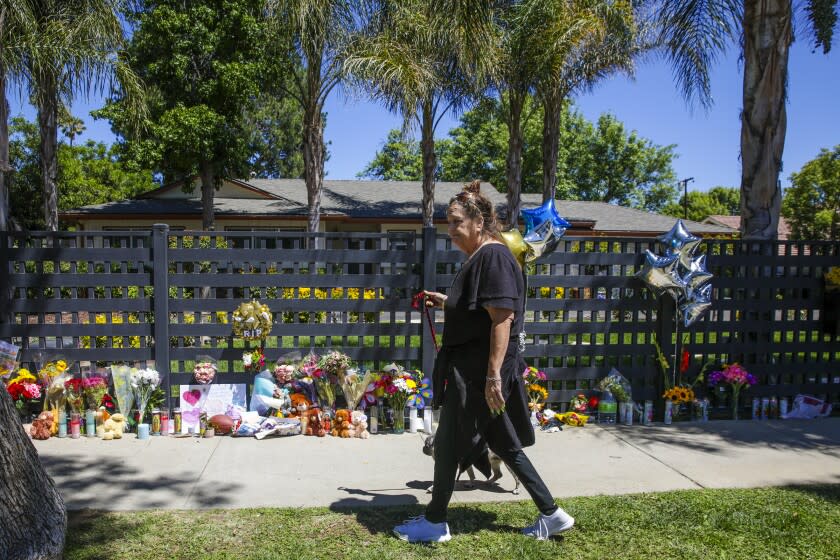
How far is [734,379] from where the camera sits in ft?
20.1

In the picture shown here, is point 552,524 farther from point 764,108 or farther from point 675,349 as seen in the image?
point 764,108

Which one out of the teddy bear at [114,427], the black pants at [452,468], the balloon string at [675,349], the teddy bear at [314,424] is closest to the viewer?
the black pants at [452,468]

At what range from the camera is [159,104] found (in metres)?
16.9

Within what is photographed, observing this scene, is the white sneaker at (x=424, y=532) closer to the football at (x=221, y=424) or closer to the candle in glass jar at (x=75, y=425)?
the football at (x=221, y=424)

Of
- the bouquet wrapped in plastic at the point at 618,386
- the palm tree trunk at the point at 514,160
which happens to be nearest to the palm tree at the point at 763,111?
the bouquet wrapped in plastic at the point at 618,386

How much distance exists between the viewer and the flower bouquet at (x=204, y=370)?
5613 mm

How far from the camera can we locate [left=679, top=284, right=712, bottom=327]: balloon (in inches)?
235

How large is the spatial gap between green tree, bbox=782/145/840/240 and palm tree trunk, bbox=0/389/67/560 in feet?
94.2

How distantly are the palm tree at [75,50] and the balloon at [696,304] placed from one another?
351 inches

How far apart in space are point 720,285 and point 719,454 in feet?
6.07

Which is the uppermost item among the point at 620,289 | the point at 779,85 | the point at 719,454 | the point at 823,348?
the point at 779,85

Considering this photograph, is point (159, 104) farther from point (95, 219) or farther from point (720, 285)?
point (720, 285)

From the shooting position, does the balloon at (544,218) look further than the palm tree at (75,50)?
No

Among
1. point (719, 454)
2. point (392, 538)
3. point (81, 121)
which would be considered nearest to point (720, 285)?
point (719, 454)
